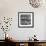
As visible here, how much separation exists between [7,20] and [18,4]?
63 centimetres

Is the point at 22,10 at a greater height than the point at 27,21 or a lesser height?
greater

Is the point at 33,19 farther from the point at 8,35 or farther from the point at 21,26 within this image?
the point at 8,35

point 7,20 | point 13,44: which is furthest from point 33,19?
point 13,44

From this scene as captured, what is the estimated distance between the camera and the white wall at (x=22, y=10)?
4207 mm

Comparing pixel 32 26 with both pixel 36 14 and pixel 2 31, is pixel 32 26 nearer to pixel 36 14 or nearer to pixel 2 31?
pixel 36 14

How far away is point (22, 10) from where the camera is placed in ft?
13.9

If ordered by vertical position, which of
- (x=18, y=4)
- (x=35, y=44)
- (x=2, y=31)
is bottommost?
(x=35, y=44)

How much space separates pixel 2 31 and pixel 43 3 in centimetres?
161

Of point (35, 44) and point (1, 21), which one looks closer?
point (35, 44)

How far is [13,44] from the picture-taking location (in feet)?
11.5

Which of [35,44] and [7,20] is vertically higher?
[7,20]

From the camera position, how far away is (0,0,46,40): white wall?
4207 mm

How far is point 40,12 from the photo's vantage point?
4250 millimetres

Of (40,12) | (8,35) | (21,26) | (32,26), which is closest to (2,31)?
(8,35)
